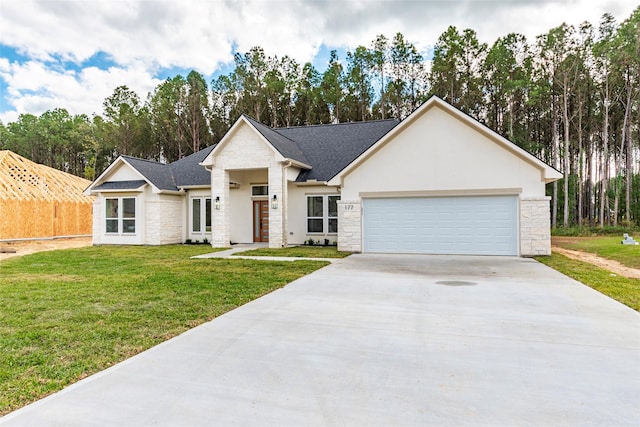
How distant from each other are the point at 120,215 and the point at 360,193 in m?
12.6

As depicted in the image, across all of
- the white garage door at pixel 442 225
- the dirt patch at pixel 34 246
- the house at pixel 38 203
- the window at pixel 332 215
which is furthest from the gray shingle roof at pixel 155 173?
the white garage door at pixel 442 225

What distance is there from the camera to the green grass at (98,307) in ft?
12.4

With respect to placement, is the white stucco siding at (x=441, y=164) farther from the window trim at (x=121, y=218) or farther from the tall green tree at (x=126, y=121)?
the tall green tree at (x=126, y=121)

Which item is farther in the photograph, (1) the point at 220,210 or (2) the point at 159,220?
(2) the point at 159,220

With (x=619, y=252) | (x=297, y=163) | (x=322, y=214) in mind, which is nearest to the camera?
(x=619, y=252)

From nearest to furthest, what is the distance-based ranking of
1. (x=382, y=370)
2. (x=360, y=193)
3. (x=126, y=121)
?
1. (x=382, y=370)
2. (x=360, y=193)
3. (x=126, y=121)

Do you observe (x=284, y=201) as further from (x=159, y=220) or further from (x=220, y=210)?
(x=159, y=220)

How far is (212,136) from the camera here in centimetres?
3619

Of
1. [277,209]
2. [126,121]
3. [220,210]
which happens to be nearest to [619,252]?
[277,209]

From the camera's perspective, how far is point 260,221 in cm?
1870

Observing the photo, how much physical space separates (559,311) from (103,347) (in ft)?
21.1

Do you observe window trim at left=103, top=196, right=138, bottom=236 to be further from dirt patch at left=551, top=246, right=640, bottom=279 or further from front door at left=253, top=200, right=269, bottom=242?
dirt patch at left=551, top=246, right=640, bottom=279

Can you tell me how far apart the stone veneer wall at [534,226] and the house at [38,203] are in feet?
85.8

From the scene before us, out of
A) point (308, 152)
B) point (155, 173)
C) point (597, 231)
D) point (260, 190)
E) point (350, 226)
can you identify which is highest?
point (308, 152)
